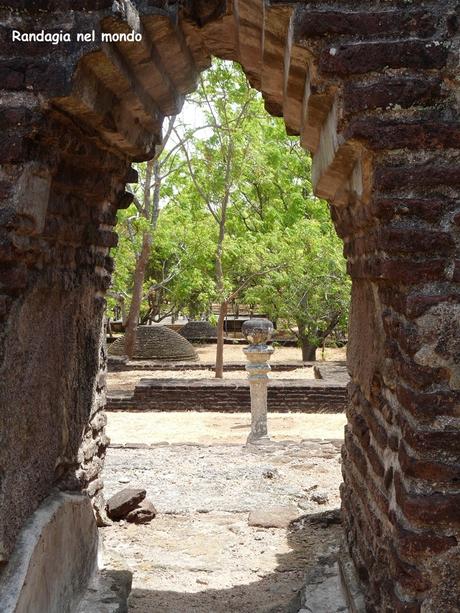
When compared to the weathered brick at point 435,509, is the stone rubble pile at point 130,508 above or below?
below

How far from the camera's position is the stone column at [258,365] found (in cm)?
905

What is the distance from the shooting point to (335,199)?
3170 millimetres

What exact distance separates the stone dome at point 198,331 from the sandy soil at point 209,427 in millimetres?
13560

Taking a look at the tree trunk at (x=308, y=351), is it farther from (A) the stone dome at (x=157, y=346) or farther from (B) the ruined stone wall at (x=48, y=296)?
(B) the ruined stone wall at (x=48, y=296)

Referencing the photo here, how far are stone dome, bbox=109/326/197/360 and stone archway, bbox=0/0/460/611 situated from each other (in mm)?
16437

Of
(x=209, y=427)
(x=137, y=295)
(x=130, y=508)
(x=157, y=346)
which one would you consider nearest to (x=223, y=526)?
(x=130, y=508)

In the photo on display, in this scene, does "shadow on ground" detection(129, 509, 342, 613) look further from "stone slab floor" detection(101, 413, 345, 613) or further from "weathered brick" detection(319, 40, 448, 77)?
"weathered brick" detection(319, 40, 448, 77)

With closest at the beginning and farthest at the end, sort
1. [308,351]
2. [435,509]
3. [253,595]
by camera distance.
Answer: [435,509] < [253,595] < [308,351]

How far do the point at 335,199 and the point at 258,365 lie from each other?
6.14 m

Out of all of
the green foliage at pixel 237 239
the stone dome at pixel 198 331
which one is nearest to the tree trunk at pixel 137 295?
the green foliage at pixel 237 239

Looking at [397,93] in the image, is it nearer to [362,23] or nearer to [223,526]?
[362,23]

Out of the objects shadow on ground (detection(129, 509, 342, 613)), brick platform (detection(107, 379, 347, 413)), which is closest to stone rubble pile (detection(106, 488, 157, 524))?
shadow on ground (detection(129, 509, 342, 613))

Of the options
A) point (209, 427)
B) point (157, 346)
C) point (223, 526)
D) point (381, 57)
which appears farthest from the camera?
point (157, 346)

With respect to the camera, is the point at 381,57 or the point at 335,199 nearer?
the point at 381,57
